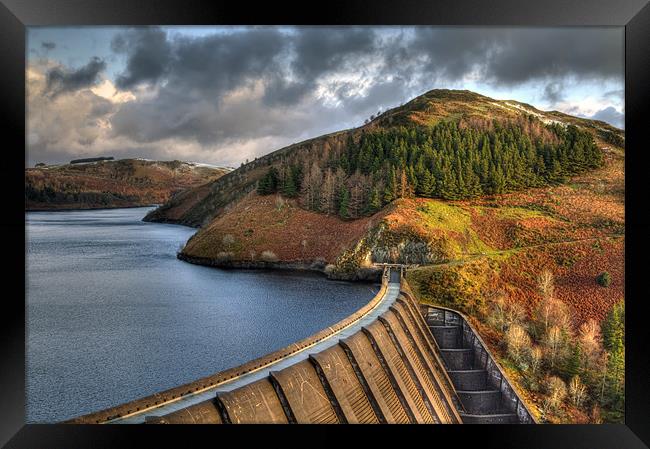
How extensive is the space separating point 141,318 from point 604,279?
92.9 ft

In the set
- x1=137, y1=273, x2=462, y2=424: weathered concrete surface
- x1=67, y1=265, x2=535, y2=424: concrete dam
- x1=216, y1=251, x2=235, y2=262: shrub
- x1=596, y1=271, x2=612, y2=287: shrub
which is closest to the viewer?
x1=67, y1=265, x2=535, y2=424: concrete dam

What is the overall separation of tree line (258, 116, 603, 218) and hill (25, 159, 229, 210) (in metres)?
24.9

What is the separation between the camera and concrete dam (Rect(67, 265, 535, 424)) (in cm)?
848

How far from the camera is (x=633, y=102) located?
420 inches

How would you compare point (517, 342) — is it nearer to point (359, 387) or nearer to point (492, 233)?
point (359, 387)

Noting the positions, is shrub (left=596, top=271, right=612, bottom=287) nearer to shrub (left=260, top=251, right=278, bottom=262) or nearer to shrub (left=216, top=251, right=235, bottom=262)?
shrub (left=260, top=251, right=278, bottom=262)

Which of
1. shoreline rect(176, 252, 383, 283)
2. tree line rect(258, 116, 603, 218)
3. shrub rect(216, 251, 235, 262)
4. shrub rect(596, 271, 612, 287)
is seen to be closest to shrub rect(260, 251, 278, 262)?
shoreline rect(176, 252, 383, 283)

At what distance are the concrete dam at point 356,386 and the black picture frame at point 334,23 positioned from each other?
119 centimetres

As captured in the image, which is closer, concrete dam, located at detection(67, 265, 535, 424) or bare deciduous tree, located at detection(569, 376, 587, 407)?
concrete dam, located at detection(67, 265, 535, 424)

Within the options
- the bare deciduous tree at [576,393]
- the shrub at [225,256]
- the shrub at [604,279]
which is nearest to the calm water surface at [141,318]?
the shrub at [225,256]

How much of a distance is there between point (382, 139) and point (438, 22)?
46.9 m

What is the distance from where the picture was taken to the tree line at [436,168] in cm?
4709

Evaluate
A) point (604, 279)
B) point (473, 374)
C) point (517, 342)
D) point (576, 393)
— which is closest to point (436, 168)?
point (604, 279)

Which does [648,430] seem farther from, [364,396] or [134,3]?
[134,3]
